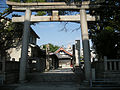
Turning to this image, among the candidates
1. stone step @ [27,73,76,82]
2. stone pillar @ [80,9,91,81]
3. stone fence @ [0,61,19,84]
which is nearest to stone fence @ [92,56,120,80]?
stone pillar @ [80,9,91,81]

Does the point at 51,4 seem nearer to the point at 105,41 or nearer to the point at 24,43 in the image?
the point at 24,43

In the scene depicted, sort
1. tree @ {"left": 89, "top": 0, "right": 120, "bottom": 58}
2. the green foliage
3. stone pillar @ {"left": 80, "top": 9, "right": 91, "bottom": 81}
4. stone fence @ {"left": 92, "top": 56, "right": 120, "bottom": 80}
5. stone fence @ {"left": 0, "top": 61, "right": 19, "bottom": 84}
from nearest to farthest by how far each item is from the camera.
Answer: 1. stone fence @ {"left": 92, "top": 56, "right": 120, "bottom": 80}
2. stone fence @ {"left": 0, "top": 61, "right": 19, "bottom": 84}
3. stone pillar @ {"left": 80, "top": 9, "right": 91, "bottom": 81}
4. tree @ {"left": 89, "top": 0, "right": 120, "bottom": 58}
5. the green foliage

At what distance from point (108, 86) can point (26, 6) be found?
9279 mm

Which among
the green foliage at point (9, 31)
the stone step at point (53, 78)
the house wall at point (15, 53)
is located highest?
the green foliage at point (9, 31)

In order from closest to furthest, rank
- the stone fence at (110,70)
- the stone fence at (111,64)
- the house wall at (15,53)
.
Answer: the stone fence at (110,70) → the stone fence at (111,64) → the house wall at (15,53)

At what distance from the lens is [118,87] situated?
786 centimetres

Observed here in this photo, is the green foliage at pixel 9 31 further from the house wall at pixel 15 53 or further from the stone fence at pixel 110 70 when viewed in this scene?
the stone fence at pixel 110 70

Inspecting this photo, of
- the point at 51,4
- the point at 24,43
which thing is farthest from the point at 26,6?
the point at 24,43

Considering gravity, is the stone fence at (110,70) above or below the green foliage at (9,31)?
below

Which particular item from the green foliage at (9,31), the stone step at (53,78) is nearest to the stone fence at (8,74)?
the stone step at (53,78)

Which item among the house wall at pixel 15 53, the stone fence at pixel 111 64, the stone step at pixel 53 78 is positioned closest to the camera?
the stone fence at pixel 111 64

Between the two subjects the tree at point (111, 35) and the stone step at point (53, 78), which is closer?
the tree at point (111, 35)

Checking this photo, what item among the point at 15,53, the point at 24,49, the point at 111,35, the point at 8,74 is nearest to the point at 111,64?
the point at 111,35

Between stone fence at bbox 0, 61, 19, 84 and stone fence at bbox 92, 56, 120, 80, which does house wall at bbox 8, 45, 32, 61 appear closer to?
stone fence at bbox 0, 61, 19, 84
